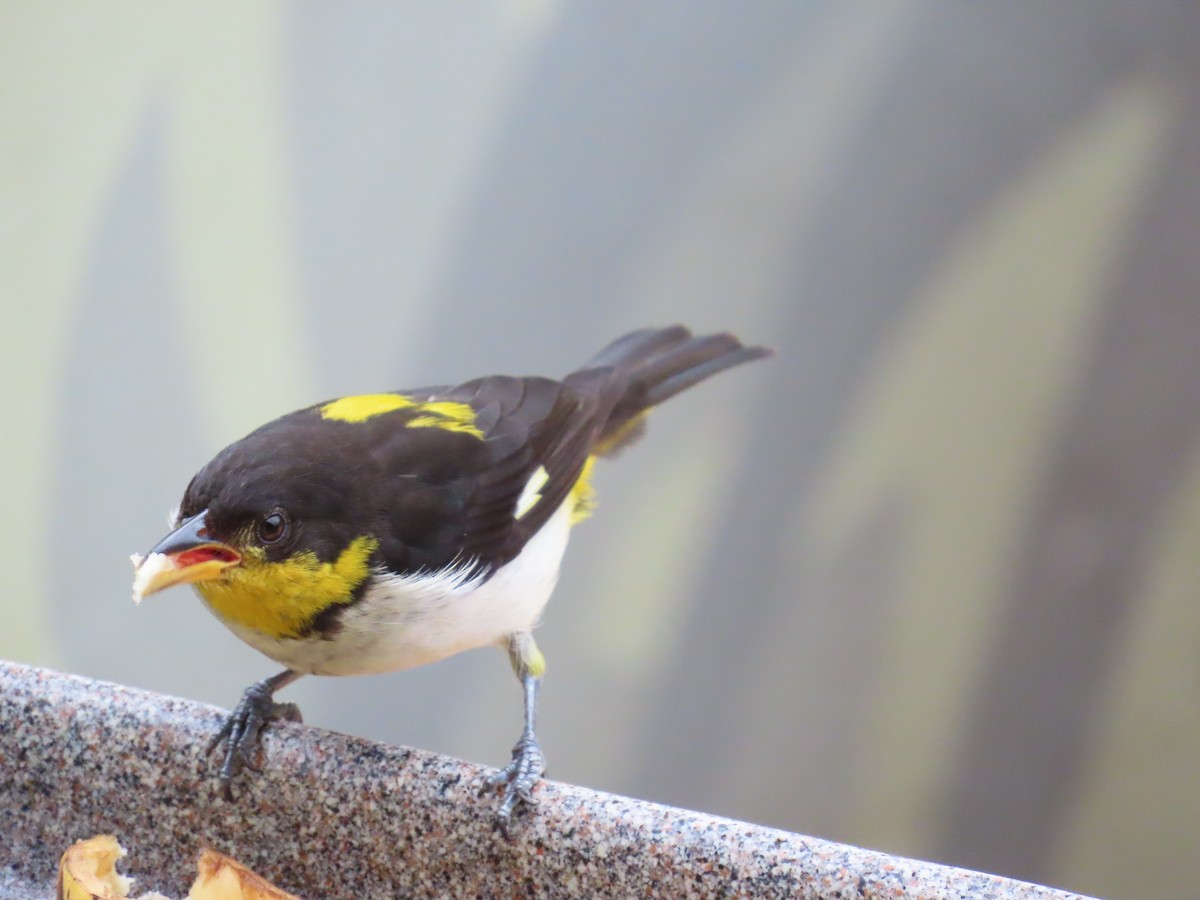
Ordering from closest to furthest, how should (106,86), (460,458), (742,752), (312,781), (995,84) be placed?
(312,781), (460,458), (995,84), (106,86), (742,752)

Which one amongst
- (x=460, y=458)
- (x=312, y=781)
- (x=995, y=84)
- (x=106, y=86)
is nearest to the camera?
(x=312, y=781)

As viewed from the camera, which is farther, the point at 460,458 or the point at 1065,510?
the point at 1065,510

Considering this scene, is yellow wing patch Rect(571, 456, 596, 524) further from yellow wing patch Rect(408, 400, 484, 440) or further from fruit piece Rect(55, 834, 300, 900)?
fruit piece Rect(55, 834, 300, 900)

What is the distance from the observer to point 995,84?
1.45 meters


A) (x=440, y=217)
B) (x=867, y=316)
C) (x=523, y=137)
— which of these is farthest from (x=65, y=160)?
(x=867, y=316)

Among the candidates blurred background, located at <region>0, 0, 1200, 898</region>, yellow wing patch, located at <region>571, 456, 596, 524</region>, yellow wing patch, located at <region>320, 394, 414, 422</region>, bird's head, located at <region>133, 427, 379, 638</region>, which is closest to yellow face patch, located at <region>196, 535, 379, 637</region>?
bird's head, located at <region>133, 427, 379, 638</region>

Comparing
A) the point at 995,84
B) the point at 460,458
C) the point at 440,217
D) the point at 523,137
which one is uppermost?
the point at 995,84

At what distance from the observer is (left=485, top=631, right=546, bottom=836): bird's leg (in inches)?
24.4

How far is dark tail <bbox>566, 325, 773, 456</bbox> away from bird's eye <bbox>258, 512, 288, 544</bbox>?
1.44 feet

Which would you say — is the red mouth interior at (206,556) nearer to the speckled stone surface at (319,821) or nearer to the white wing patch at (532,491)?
the speckled stone surface at (319,821)

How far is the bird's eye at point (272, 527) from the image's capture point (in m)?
0.71

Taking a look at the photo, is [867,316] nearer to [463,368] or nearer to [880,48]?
[880,48]

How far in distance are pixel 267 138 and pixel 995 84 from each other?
1.01 metres

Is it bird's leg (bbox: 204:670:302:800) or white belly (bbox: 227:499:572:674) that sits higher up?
white belly (bbox: 227:499:572:674)
